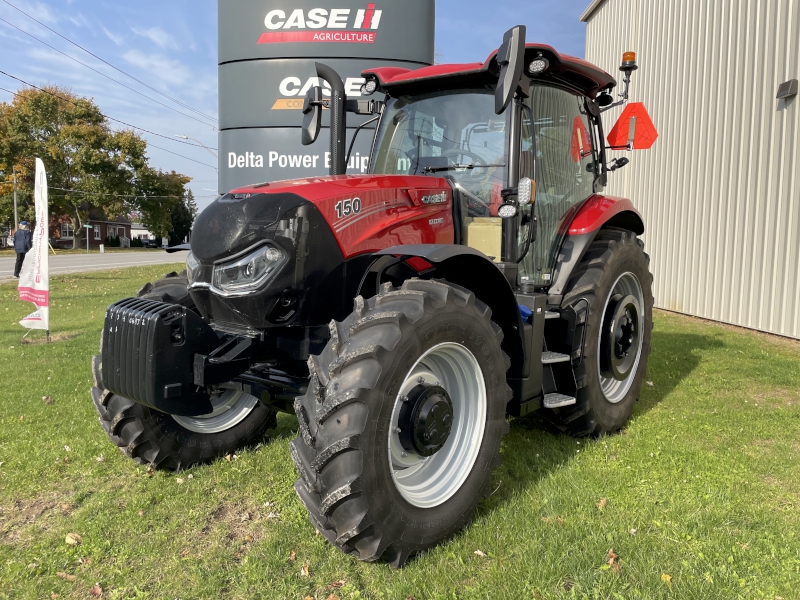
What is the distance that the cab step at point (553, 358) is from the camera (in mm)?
3686

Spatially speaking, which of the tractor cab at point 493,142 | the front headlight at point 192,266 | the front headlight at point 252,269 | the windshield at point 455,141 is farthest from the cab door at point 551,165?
the front headlight at point 192,266

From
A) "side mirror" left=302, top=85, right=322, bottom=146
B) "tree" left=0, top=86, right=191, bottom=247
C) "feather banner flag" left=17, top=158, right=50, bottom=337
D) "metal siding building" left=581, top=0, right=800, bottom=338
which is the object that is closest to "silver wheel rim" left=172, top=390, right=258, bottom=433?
"side mirror" left=302, top=85, right=322, bottom=146

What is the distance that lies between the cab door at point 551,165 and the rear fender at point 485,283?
49 cm

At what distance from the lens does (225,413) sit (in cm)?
397

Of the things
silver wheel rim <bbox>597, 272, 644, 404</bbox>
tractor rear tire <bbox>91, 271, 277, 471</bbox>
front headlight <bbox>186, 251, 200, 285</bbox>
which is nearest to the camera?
front headlight <bbox>186, 251, 200, 285</bbox>

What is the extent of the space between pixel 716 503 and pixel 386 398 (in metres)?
2.04

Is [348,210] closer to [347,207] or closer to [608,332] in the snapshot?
[347,207]

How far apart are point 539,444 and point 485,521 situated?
48.8 inches

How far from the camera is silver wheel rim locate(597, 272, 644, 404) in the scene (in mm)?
4426

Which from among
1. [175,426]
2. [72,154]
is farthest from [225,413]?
[72,154]

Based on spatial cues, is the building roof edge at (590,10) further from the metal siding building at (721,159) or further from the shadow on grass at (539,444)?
the shadow on grass at (539,444)

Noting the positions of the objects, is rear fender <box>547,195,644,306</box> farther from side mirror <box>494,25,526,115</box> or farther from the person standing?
the person standing

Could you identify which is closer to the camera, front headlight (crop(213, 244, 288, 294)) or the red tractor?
the red tractor

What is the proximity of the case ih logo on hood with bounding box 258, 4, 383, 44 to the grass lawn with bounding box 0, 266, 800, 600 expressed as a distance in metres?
6.54
